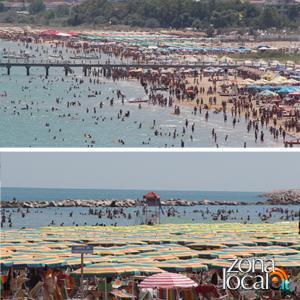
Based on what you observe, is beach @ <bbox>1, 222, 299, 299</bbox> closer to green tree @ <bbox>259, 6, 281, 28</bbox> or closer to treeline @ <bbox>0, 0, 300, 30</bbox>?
green tree @ <bbox>259, 6, 281, 28</bbox>

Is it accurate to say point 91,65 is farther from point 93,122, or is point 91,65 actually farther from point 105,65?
point 93,122

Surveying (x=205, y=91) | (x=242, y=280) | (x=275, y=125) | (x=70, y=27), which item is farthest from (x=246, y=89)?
(x=70, y=27)

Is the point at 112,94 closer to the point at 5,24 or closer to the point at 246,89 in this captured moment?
the point at 246,89

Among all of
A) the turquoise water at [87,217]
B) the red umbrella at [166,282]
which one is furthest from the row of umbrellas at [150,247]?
the turquoise water at [87,217]

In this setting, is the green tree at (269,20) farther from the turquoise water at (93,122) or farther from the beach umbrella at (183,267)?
the beach umbrella at (183,267)

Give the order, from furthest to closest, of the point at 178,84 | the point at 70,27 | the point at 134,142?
the point at 70,27 < the point at 178,84 < the point at 134,142
